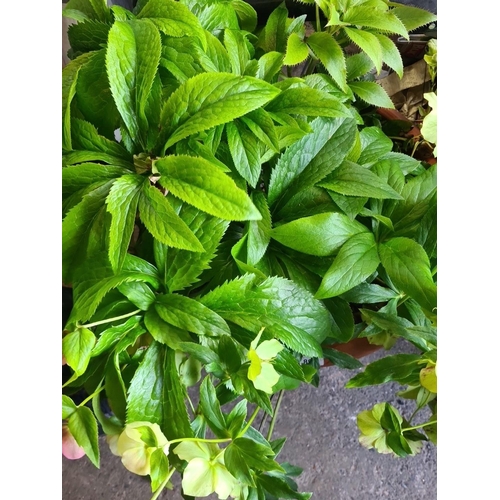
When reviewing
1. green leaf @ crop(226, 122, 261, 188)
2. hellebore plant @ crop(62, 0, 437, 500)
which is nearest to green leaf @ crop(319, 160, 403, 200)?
hellebore plant @ crop(62, 0, 437, 500)

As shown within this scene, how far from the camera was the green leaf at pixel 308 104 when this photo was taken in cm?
65

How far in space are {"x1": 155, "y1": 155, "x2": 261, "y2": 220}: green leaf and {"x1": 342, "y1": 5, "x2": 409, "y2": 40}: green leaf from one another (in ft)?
1.12

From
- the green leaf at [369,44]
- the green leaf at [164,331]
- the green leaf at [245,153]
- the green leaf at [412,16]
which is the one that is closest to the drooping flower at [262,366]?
the green leaf at [164,331]

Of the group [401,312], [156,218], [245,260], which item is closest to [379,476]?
[401,312]

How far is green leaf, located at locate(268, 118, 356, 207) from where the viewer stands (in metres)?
0.69

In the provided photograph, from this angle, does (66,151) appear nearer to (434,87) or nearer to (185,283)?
(185,283)

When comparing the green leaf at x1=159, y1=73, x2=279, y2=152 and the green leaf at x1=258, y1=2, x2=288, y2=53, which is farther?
the green leaf at x1=258, y1=2, x2=288, y2=53

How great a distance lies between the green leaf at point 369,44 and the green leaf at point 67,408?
1.94ft

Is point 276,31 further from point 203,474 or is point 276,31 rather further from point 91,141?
point 203,474

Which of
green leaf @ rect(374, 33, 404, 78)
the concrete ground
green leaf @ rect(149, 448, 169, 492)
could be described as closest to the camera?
green leaf @ rect(149, 448, 169, 492)

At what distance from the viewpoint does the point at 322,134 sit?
697mm

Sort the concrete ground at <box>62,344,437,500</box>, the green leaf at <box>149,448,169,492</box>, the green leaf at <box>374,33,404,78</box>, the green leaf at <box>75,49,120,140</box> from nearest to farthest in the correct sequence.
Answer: the green leaf at <box>149,448,169,492</box>, the green leaf at <box>75,49,120,140</box>, the green leaf at <box>374,33,404,78</box>, the concrete ground at <box>62,344,437,500</box>

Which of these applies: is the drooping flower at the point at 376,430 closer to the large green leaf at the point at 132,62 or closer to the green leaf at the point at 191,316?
the green leaf at the point at 191,316

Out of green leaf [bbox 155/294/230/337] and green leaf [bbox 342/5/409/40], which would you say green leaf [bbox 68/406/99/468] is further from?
green leaf [bbox 342/5/409/40]
